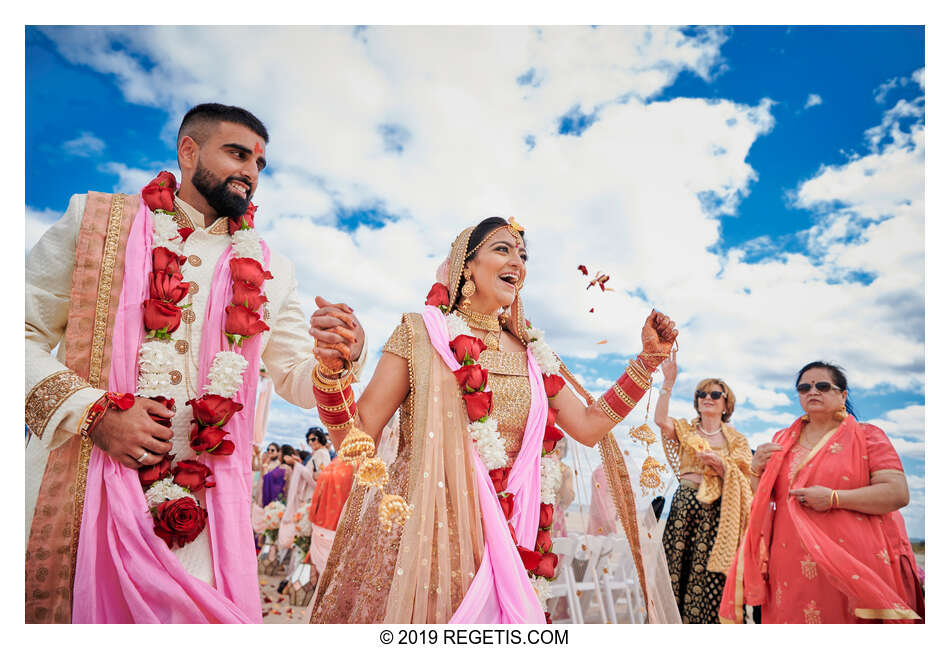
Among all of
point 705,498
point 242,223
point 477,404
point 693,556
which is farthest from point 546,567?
point 693,556

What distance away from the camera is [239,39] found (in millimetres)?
3049

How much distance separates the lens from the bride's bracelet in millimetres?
2670

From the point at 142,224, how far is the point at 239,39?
1.26m

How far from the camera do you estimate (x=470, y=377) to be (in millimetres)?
2469

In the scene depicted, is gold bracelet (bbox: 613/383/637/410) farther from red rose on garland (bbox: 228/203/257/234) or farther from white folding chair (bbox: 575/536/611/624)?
red rose on garland (bbox: 228/203/257/234)

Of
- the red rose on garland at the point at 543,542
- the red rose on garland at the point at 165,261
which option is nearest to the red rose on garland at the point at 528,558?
the red rose on garland at the point at 543,542

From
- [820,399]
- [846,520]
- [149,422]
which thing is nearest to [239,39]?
[149,422]

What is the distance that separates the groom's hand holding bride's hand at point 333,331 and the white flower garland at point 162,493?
64cm

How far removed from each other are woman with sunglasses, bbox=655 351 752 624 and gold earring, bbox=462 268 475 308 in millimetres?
1955

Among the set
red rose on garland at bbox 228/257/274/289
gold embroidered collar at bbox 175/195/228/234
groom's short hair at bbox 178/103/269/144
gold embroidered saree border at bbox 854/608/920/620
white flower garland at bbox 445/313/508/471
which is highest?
groom's short hair at bbox 178/103/269/144

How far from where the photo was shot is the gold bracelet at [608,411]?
2.73m

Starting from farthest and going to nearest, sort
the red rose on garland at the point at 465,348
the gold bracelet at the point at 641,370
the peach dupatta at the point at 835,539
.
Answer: the peach dupatta at the point at 835,539 → the gold bracelet at the point at 641,370 → the red rose on garland at the point at 465,348

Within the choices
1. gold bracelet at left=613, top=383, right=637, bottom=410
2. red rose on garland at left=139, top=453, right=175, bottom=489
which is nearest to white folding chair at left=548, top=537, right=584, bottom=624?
gold bracelet at left=613, top=383, right=637, bottom=410

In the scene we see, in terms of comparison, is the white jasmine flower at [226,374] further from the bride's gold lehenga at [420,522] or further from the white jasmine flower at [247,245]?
the bride's gold lehenga at [420,522]
